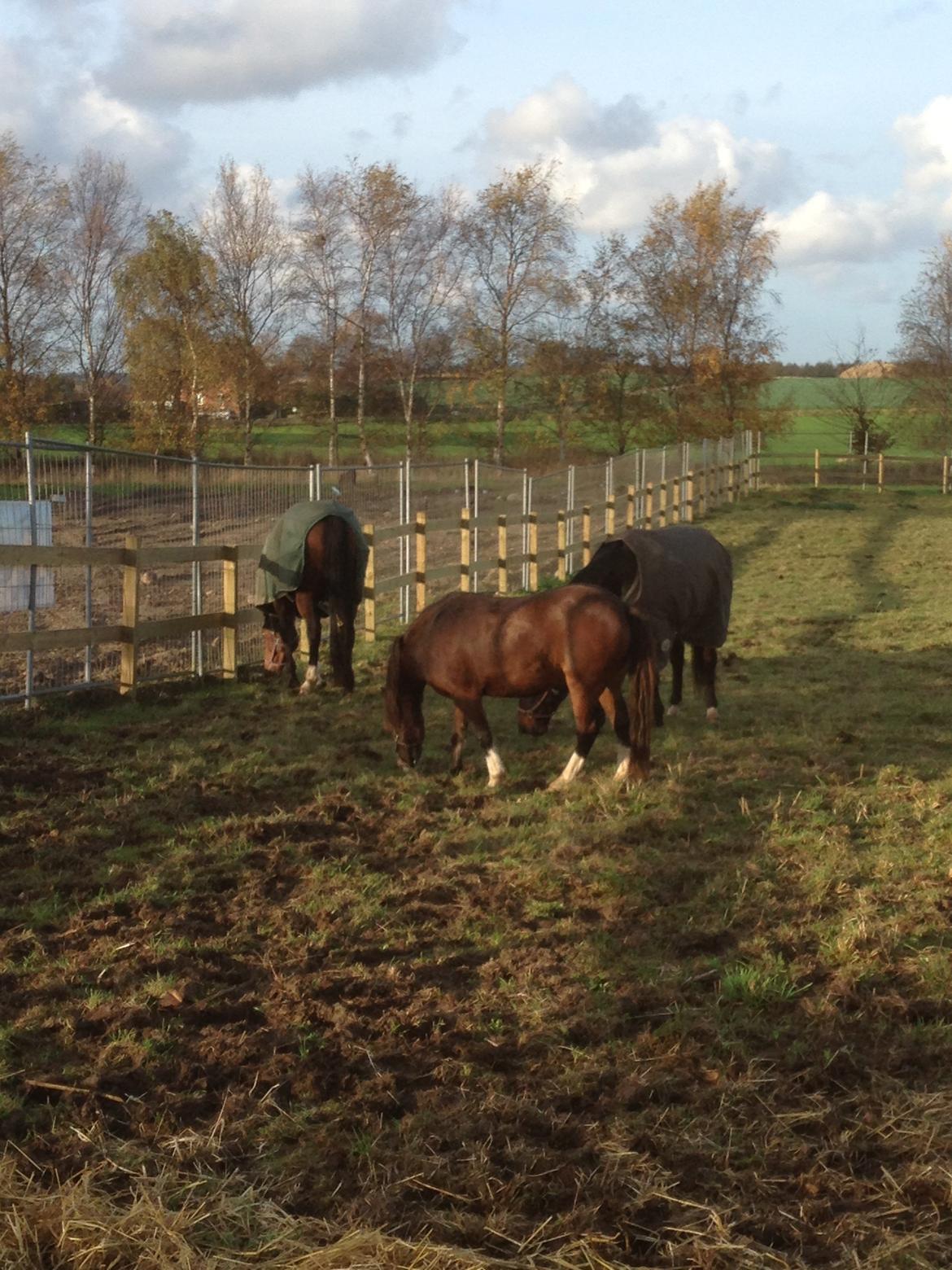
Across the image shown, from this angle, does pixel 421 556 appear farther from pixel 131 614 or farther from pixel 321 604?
pixel 131 614

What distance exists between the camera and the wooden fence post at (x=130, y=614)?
904cm

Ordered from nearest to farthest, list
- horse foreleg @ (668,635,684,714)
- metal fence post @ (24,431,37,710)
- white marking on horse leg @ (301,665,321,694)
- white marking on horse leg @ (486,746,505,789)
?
white marking on horse leg @ (486,746,505,789)
metal fence post @ (24,431,37,710)
horse foreleg @ (668,635,684,714)
white marking on horse leg @ (301,665,321,694)

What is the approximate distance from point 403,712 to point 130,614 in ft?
8.54

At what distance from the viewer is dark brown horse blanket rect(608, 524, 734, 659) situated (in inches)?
332

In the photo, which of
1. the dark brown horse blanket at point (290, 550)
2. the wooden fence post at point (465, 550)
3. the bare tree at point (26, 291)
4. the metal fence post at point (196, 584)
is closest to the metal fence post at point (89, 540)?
the metal fence post at point (196, 584)

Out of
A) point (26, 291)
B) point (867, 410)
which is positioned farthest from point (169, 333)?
point (867, 410)

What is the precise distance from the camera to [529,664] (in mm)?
7070

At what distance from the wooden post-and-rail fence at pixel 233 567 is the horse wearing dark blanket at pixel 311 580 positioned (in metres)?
0.33

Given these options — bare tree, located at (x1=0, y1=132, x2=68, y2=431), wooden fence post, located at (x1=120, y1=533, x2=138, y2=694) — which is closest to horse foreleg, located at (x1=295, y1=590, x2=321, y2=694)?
wooden fence post, located at (x1=120, y1=533, x2=138, y2=694)

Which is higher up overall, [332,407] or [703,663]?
[332,407]

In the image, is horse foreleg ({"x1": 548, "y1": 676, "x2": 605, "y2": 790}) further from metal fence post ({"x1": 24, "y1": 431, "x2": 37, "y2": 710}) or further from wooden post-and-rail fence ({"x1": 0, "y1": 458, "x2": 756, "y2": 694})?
metal fence post ({"x1": 24, "y1": 431, "x2": 37, "y2": 710})

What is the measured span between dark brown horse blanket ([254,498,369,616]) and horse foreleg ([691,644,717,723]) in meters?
2.75

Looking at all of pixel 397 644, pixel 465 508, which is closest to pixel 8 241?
pixel 465 508

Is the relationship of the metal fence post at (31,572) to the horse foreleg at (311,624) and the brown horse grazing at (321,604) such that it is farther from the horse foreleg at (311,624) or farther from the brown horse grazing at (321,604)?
the horse foreleg at (311,624)
